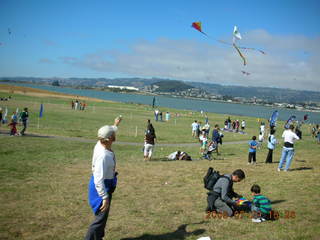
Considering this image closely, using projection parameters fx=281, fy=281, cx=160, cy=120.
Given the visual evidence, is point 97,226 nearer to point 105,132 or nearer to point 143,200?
point 105,132

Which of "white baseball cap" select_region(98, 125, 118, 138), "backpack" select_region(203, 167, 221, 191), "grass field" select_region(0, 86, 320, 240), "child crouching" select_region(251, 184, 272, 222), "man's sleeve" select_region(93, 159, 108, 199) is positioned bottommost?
"grass field" select_region(0, 86, 320, 240)

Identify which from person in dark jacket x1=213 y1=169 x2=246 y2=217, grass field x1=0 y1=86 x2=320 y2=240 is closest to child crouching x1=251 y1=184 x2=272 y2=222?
grass field x1=0 y1=86 x2=320 y2=240

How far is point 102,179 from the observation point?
14.8ft

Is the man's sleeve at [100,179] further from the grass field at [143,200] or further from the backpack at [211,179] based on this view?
the backpack at [211,179]

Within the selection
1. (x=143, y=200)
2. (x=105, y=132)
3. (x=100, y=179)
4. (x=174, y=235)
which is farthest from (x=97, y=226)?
(x=143, y=200)

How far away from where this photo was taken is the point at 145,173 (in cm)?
1208

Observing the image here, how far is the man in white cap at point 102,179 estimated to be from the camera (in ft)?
14.9

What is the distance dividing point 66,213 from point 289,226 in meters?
5.33

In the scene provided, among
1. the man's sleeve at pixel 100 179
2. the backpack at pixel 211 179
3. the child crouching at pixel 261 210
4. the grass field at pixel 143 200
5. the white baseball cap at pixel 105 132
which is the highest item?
the white baseball cap at pixel 105 132

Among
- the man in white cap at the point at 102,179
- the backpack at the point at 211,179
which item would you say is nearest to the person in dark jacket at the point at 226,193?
the backpack at the point at 211,179

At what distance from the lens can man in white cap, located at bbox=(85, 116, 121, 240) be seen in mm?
4547

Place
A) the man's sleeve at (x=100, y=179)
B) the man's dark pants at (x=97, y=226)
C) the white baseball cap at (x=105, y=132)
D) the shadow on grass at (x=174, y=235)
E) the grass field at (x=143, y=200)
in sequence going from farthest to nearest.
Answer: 1. the grass field at (x=143, y=200)
2. the shadow on grass at (x=174, y=235)
3. the man's dark pants at (x=97, y=226)
4. the white baseball cap at (x=105, y=132)
5. the man's sleeve at (x=100, y=179)

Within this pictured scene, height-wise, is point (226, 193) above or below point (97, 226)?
above

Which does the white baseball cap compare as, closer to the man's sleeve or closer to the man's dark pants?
the man's sleeve
